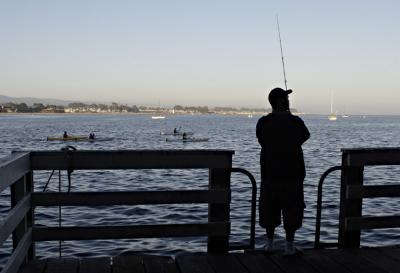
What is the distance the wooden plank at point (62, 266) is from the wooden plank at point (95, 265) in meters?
0.07

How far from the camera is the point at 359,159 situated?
611cm

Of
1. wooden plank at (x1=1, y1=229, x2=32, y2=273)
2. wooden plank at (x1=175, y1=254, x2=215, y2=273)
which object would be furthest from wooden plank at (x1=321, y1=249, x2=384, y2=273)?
wooden plank at (x1=1, y1=229, x2=32, y2=273)

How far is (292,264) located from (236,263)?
634 millimetres

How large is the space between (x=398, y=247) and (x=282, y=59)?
3382 millimetres

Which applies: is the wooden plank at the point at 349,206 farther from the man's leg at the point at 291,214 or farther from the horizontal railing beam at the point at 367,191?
the man's leg at the point at 291,214

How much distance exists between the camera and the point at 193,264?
218 inches

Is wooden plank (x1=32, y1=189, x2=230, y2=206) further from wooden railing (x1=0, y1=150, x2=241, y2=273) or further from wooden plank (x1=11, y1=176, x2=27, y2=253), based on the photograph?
wooden plank (x1=11, y1=176, x2=27, y2=253)

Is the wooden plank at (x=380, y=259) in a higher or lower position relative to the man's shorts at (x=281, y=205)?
lower

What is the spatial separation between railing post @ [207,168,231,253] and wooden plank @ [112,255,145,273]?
909 millimetres

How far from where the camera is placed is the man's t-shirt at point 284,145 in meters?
5.66

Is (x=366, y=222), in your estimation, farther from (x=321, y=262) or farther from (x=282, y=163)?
(x=282, y=163)

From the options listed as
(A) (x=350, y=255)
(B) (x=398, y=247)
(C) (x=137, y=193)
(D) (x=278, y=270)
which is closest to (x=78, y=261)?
(C) (x=137, y=193)

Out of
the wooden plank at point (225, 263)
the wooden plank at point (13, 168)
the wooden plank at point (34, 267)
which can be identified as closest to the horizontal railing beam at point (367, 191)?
the wooden plank at point (225, 263)

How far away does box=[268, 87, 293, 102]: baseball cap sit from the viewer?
5.76m
